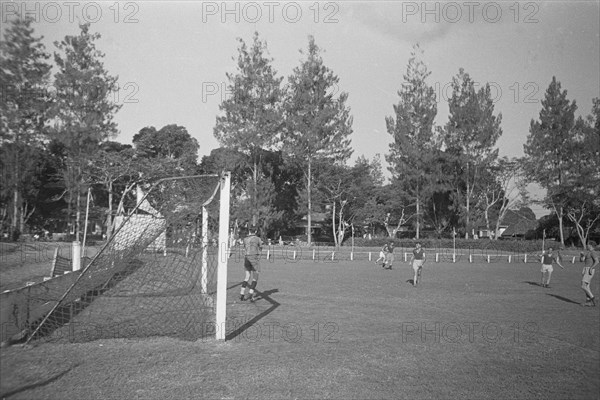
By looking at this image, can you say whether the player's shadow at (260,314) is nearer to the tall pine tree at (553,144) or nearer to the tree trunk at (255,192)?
the tree trunk at (255,192)

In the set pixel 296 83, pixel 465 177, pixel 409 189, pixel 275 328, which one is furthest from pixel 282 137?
pixel 275 328

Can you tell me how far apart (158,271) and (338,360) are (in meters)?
4.21

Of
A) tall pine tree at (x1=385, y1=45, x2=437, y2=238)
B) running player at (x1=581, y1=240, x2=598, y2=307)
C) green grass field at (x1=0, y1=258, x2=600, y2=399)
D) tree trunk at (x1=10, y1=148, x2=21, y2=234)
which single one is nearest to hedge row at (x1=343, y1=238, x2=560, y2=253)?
tall pine tree at (x1=385, y1=45, x2=437, y2=238)

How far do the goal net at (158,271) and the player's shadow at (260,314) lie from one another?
1.24ft

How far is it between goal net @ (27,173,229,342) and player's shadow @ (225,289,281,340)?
14.9 inches

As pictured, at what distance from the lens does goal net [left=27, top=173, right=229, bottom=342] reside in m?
6.95

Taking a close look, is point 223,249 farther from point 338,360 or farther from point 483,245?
point 483,245

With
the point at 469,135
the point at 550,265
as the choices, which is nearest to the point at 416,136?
the point at 469,135

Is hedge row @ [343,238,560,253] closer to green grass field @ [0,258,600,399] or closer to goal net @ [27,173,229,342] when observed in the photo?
green grass field @ [0,258,600,399]

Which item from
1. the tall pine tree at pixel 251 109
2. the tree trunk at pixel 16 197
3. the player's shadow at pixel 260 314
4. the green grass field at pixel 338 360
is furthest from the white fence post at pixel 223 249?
the tall pine tree at pixel 251 109

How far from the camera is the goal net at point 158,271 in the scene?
22.8 ft

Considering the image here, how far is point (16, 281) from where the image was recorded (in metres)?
5.91

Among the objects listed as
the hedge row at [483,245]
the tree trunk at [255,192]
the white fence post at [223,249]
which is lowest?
the hedge row at [483,245]

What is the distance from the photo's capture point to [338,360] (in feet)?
18.4
